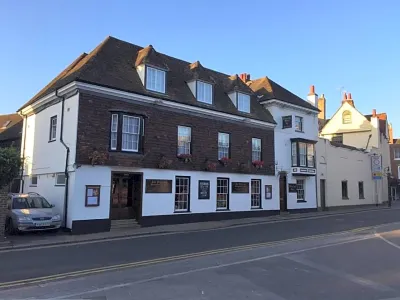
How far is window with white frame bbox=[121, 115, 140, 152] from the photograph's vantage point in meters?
18.8

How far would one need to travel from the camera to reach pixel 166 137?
2053 centimetres

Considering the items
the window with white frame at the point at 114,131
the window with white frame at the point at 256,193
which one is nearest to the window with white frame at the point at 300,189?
the window with white frame at the point at 256,193

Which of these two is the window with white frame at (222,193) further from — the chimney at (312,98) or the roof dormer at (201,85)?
the chimney at (312,98)

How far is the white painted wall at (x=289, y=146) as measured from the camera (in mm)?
27516

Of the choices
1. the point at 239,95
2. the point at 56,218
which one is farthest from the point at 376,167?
the point at 56,218

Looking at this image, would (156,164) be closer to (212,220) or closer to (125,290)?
(212,220)

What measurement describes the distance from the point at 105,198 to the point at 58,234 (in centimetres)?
263

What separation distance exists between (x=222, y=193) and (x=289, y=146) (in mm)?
7759

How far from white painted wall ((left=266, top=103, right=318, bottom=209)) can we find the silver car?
16.3 m

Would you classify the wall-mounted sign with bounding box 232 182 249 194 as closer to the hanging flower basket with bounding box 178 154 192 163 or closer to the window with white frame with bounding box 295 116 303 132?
the hanging flower basket with bounding box 178 154 192 163

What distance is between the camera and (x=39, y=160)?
67.9ft

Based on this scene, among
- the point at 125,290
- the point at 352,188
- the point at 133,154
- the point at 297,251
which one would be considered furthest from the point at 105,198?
the point at 352,188

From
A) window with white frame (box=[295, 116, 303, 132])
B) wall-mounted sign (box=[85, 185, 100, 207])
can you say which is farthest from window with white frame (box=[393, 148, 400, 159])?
wall-mounted sign (box=[85, 185, 100, 207])

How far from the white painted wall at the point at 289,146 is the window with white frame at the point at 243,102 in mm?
2599
